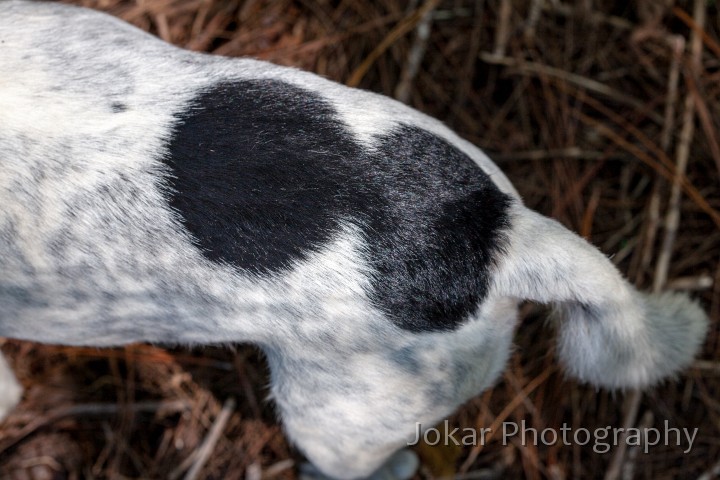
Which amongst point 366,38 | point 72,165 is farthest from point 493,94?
point 72,165

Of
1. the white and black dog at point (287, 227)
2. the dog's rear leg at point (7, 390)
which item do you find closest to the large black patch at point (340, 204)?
the white and black dog at point (287, 227)

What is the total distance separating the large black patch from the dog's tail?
0.08m

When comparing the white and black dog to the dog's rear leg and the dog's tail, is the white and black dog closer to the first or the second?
the dog's tail

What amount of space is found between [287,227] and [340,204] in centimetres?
13

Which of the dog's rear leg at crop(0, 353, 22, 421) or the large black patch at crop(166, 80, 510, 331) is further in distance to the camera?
the dog's rear leg at crop(0, 353, 22, 421)

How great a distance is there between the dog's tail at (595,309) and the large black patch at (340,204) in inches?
3.1

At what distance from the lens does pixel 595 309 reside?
1663mm

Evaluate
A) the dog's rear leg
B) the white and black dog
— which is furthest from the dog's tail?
the dog's rear leg

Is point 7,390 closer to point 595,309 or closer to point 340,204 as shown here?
point 340,204

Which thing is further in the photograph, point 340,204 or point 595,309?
point 595,309

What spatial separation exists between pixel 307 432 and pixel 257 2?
1.92 m

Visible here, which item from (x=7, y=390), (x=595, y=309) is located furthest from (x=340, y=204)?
(x=7, y=390)

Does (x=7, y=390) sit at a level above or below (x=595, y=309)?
below

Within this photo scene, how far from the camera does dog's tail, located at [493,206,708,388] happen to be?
1.57m
